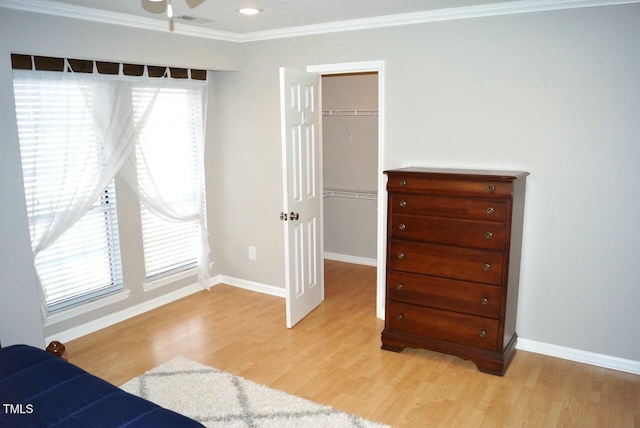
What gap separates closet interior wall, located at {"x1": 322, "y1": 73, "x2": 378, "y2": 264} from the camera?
5.60 meters

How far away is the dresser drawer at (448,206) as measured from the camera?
124 inches

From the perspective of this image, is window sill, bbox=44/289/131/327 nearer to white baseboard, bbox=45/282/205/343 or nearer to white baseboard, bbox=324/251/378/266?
white baseboard, bbox=45/282/205/343

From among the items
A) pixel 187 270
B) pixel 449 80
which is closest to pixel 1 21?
pixel 187 270

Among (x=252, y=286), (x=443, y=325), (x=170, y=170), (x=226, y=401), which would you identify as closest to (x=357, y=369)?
(x=443, y=325)

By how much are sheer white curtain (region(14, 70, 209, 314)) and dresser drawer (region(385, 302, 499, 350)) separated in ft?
7.94

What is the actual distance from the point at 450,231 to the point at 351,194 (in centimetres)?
261

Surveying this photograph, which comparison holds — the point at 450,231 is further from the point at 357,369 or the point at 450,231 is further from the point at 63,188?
the point at 63,188

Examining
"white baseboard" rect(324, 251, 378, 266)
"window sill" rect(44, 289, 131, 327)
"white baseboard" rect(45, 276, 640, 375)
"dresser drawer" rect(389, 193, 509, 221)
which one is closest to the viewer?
"dresser drawer" rect(389, 193, 509, 221)

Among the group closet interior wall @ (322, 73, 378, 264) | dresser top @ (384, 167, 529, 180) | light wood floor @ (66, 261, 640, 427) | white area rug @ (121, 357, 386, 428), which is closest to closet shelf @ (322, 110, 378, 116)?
closet interior wall @ (322, 73, 378, 264)

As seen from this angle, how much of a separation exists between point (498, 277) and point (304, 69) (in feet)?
7.97

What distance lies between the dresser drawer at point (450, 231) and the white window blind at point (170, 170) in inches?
86.3

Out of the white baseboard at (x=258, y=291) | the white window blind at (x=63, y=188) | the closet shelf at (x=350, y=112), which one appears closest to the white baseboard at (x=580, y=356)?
the white baseboard at (x=258, y=291)

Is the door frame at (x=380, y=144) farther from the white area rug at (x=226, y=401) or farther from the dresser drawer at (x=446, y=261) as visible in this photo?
the white area rug at (x=226, y=401)

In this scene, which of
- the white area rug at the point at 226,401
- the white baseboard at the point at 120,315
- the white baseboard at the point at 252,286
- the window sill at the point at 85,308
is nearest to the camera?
the white area rug at the point at 226,401
